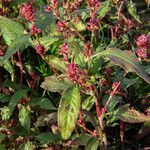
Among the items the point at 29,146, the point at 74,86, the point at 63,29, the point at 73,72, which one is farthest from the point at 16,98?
the point at 73,72

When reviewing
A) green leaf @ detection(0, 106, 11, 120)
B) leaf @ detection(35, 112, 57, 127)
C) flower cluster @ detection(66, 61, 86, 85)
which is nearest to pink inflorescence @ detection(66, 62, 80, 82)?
flower cluster @ detection(66, 61, 86, 85)

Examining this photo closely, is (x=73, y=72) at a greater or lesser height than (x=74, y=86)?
greater

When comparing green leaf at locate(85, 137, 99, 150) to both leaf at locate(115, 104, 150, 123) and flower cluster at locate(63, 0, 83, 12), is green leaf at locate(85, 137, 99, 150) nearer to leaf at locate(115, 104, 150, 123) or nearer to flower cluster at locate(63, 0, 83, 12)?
leaf at locate(115, 104, 150, 123)

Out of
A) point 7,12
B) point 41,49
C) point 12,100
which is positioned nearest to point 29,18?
point 41,49

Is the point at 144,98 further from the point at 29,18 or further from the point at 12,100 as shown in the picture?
the point at 29,18

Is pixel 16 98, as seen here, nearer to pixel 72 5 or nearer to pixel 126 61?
pixel 72 5
